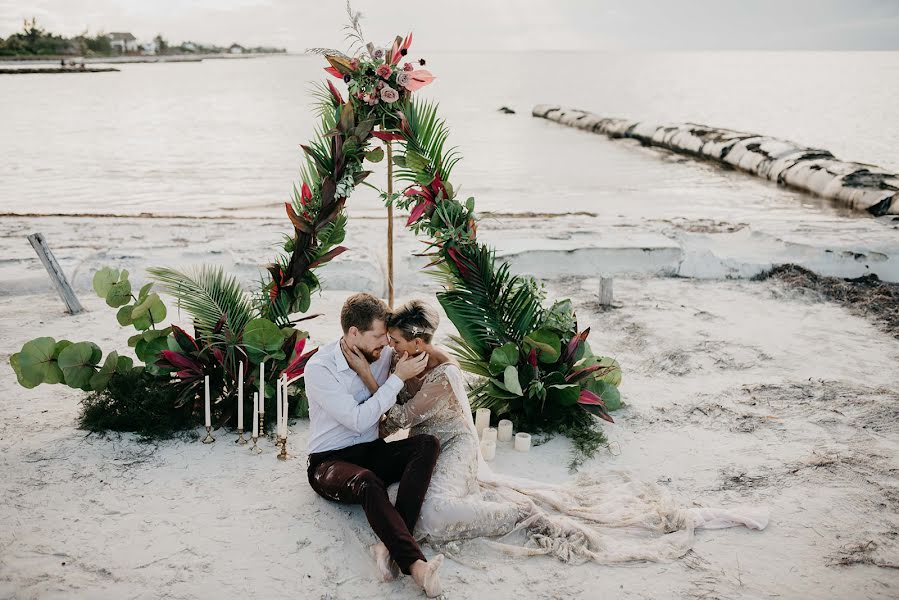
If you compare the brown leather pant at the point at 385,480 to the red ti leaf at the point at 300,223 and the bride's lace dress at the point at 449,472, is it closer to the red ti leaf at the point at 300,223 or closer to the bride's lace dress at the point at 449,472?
the bride's lace dress at the point at 449,472

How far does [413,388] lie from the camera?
4.00 m

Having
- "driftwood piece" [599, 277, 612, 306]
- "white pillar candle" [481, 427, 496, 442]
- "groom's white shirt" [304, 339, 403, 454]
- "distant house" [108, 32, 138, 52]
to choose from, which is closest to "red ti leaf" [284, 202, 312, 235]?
"groom's white shirt" [304, 339, 403, 454]

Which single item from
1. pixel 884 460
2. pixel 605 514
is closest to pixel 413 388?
pixel 605 514

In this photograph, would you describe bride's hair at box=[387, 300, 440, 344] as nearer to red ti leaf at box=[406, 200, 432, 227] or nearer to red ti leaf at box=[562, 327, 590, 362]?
red ti leaf at box=[406, 200, 432, 227]

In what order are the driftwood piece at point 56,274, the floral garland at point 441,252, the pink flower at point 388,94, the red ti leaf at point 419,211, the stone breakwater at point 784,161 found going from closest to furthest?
the pink flower at point 388,94 < the floral garland at point 441,252 < the red ti leaf at point 419,211 < the driftwood piece at point 56,274 < the stone breakwater at point 784,161

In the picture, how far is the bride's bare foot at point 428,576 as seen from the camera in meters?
3.11

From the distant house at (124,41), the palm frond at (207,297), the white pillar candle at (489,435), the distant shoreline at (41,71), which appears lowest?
the white pillar candle at (489,435)

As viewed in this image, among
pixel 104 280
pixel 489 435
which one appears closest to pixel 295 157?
pixel 104 280

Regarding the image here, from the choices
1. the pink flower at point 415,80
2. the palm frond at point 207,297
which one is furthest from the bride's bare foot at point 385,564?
the pink flower at point 415,80

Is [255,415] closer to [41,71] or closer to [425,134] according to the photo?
[425,134]

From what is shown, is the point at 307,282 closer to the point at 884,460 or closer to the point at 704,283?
the point at 884,460

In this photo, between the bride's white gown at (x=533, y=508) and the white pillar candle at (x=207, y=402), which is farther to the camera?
the white pillar candle at (x=207, y=402)

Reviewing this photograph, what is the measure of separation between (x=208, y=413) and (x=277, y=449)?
0.50m

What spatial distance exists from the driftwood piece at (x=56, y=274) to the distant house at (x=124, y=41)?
12821 centimetres
